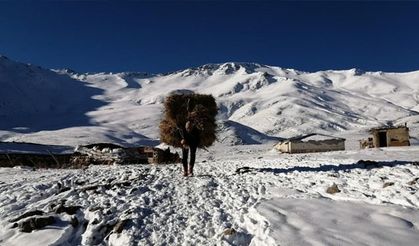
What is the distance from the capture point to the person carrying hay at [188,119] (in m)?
20.7

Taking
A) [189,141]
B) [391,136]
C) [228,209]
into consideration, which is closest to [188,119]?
[189,141]

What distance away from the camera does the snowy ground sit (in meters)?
10.6

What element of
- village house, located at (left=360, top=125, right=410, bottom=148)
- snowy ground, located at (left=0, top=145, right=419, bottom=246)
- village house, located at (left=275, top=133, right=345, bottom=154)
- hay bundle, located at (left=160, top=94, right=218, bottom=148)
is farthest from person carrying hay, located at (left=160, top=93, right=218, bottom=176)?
village house, located at (left=360, top=125, right=410, bottom=148)

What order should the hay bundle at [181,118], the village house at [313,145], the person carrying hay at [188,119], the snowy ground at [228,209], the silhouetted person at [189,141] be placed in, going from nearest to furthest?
the snowy ground at [228,209] < the silhouetted person at [189,141] < the person carrying hay at [188,119] < the hay bundle at [181,118] < the village house at [313,145]

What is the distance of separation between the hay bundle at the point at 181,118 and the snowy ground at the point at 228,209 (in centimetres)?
370

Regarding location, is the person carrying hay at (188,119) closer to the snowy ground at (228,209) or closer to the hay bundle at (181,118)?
the hay bundle at (181,118)

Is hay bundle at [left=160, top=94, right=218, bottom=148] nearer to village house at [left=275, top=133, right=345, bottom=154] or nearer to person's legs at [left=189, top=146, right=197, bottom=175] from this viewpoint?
person's legs at [left=189, top=146, right=197, bottom=175]

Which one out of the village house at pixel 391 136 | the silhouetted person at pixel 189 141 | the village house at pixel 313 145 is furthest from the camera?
the village house at pixel 313 145

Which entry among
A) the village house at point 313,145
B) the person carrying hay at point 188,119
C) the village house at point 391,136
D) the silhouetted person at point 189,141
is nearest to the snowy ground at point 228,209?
the silhouetted person at point 189,141

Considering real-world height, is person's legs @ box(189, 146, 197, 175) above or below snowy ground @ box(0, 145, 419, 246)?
above

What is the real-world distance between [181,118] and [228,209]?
923cm

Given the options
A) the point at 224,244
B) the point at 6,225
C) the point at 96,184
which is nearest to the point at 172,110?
the point at 96,184

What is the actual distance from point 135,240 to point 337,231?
440 centimetres

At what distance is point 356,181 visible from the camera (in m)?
15.5
